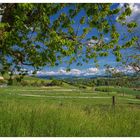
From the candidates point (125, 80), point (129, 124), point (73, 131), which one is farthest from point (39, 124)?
point (125, 80)

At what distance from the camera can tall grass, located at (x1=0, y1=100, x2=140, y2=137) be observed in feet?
32.2

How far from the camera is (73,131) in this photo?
32.4ft

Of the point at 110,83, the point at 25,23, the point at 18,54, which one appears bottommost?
the point at 110,83

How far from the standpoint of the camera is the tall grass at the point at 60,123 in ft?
32.2

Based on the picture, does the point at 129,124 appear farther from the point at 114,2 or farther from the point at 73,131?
the point at 114,2

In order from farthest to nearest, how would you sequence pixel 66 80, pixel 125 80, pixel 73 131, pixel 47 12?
pixel 125 80
pixel 66 80
pixel 47 12
pixel 73 131

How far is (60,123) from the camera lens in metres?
10.1

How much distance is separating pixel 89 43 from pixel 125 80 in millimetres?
13829

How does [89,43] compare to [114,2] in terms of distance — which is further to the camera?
[89,43]

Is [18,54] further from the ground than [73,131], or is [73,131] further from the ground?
[18,54]

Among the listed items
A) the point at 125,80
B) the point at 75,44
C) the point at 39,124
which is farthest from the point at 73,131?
the point at 125,80

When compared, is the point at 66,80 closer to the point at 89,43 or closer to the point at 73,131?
the point at 89,43

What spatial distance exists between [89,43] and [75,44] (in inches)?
28.0

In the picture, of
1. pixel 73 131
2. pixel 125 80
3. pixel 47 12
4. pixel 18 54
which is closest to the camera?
pixel 73 131
